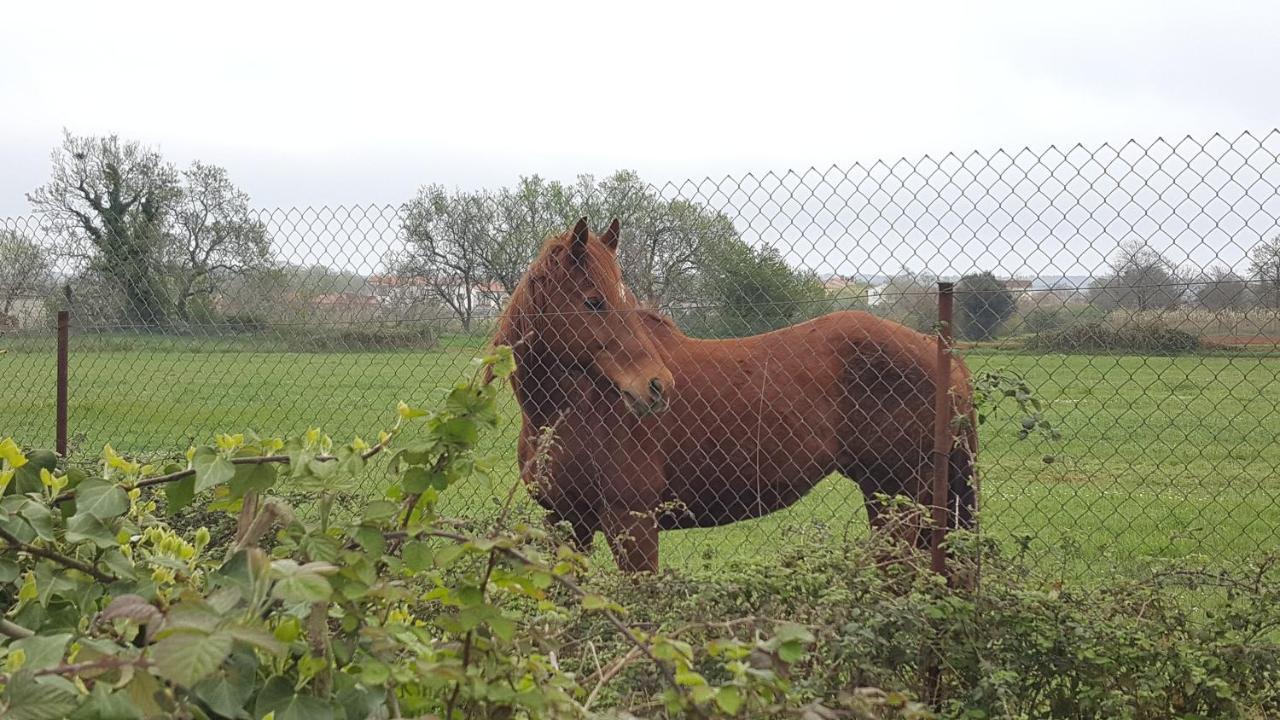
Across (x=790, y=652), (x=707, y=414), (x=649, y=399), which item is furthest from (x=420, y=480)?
(x=707, y=414)

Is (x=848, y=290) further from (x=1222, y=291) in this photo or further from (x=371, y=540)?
(x=371, y=540)

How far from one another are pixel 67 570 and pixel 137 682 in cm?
63

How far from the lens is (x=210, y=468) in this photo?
5.34 feet

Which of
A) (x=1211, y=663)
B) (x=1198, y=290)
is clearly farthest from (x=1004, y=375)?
(x=1211, y=663)

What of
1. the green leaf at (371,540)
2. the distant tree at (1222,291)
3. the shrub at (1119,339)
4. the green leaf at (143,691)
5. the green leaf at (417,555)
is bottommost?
the green leaf at (143,691)

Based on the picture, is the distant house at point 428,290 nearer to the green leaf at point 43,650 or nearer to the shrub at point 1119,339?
the shrub at point 1119,339

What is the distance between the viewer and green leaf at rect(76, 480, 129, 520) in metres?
1.65

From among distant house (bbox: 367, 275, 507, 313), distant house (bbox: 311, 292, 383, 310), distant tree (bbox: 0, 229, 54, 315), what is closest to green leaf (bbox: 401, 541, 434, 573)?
distant house (bbox: 367, 275, 507, 313)

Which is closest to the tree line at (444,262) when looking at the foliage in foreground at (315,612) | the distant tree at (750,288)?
the distant tree at (750,288)

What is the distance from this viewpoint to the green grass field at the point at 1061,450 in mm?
4246

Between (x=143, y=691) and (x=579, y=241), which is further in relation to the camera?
(x=579, y=241)

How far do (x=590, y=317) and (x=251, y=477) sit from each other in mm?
2914

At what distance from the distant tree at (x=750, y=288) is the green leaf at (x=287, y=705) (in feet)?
10.6

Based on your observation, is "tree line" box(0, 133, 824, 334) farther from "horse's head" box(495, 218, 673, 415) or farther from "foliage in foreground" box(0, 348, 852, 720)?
"foliage in foreground" box(0, 348, 852, 720)
